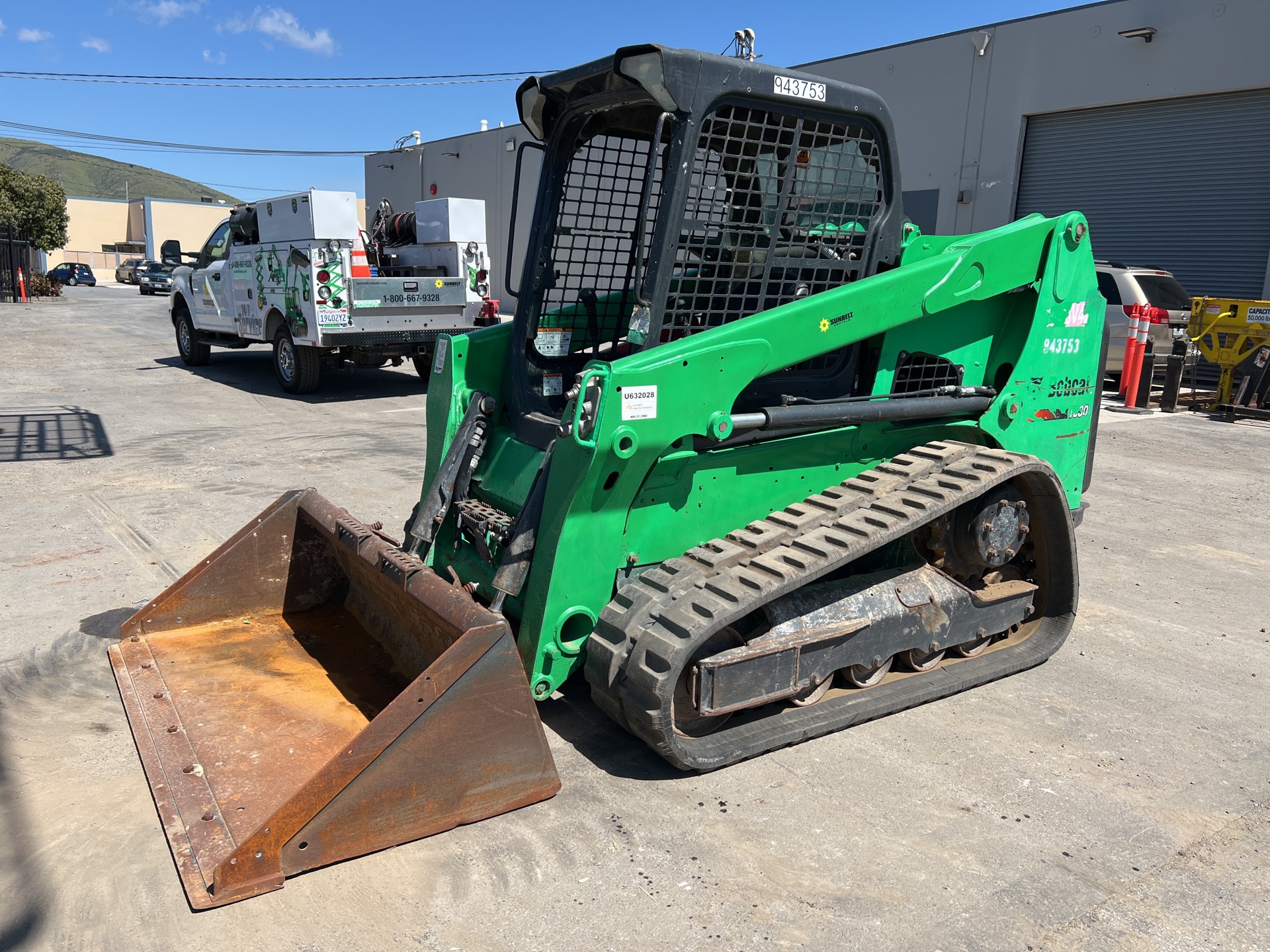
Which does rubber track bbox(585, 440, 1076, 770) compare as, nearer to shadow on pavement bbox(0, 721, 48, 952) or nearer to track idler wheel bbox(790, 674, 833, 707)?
track idler wheel bbox(790, 674, 833, 707)

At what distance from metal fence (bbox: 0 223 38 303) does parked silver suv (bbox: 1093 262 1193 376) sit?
106ft

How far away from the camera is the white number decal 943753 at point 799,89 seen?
3818mm

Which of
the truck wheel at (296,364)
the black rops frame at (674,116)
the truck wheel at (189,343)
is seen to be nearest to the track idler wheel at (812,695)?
the black rops frame at (674,116)

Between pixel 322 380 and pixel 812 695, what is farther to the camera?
pixel 322 380

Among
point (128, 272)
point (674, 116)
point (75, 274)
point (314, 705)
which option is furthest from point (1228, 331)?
point (128, 272)

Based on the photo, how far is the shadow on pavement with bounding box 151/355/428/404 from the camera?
1305cm

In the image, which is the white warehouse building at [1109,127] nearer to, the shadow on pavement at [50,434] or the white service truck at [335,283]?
the white service truck at [335,283]

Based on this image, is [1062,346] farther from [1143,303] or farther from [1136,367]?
[1143,303]

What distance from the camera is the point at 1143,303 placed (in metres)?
13.6

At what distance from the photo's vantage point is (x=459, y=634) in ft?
10.5

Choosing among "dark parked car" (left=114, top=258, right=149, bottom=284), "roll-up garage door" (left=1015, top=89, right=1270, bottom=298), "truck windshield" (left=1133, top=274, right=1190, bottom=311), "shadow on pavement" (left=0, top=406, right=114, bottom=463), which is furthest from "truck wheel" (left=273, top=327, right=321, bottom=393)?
"dark parked car" (left=114, top=258, right=149, bottom=284)

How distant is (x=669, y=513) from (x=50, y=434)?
8.21 m

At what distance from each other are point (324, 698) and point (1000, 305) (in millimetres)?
3479

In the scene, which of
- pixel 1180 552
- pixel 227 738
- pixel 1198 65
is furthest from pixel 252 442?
pixel 1198 65
